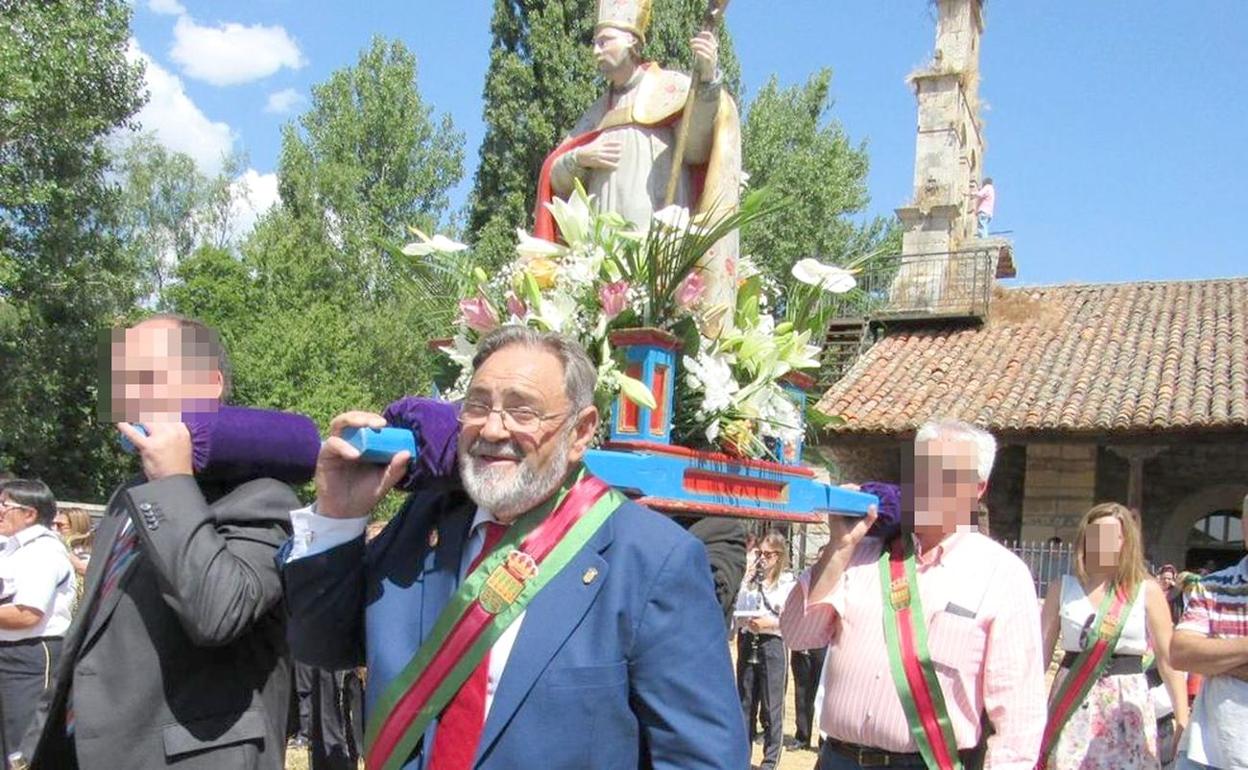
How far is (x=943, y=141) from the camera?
71.1 feet

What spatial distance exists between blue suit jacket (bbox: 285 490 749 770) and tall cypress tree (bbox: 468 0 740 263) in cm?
2047

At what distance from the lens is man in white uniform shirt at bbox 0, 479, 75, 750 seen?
551 cm

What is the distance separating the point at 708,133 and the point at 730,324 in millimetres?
812

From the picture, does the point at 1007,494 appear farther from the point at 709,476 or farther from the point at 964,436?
the point at 709,476

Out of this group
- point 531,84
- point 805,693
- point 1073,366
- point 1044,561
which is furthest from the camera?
point 531,84

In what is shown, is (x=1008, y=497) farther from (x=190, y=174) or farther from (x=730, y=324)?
(x=190, y=174)

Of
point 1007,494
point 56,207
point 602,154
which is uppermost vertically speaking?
point 56,207

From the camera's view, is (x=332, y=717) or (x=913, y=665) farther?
(x=332, y=717)

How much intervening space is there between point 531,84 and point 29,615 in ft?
62.0

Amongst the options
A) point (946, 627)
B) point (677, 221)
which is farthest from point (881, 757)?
point (677, 221)

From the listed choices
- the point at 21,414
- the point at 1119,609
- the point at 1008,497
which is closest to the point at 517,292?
the point at 1119,609

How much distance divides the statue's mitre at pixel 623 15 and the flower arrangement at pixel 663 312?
0.85 meters

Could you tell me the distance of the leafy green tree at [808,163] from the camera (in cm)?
2678

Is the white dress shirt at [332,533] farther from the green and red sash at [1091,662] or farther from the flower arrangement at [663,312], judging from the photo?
the green and red sash at [1091,662]
